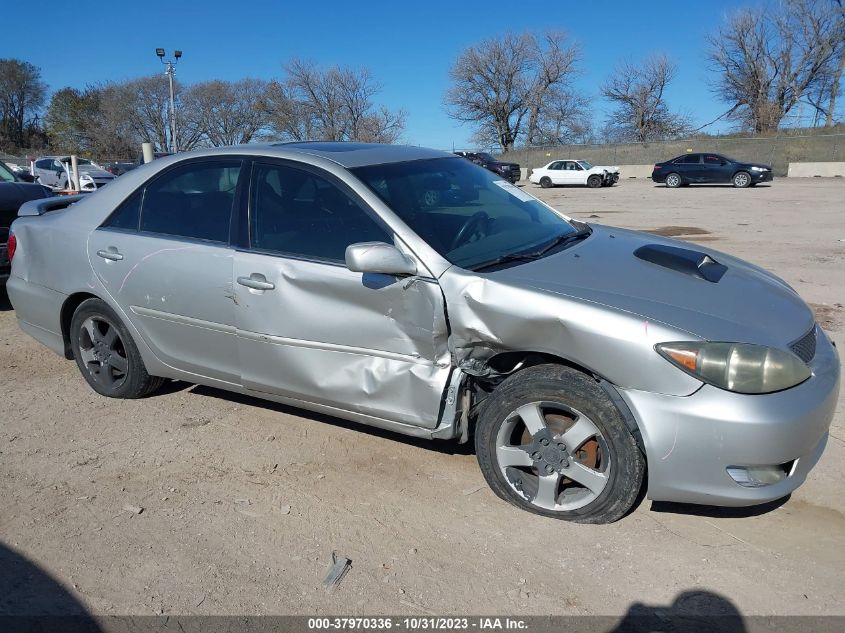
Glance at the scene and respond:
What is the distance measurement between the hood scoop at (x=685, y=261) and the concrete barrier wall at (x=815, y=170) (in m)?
38.1

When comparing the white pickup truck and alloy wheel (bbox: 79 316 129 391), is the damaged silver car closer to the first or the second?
alloy wheel (bbox: 79 316 129 391)

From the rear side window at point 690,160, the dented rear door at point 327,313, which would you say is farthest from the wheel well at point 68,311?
the rear side window at point 690,160

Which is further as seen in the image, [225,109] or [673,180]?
[225,109]

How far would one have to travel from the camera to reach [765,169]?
29.8 m

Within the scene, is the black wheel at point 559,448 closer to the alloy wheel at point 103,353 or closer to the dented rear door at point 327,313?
the dented rear door at point 327,313

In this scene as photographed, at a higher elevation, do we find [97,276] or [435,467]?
[97,276]

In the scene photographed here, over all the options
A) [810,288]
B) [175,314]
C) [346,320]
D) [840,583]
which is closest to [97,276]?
[175,314]

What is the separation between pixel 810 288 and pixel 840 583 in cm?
566

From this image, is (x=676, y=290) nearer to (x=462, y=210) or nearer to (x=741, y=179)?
(x=462, y=210)

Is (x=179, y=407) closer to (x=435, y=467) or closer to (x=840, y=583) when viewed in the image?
(x=435, y=467)

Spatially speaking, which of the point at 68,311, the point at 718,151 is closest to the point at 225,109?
the point at 718,151

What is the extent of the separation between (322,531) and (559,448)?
1.14m

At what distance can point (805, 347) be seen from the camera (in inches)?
122

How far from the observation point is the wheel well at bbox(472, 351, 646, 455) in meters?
2.91
